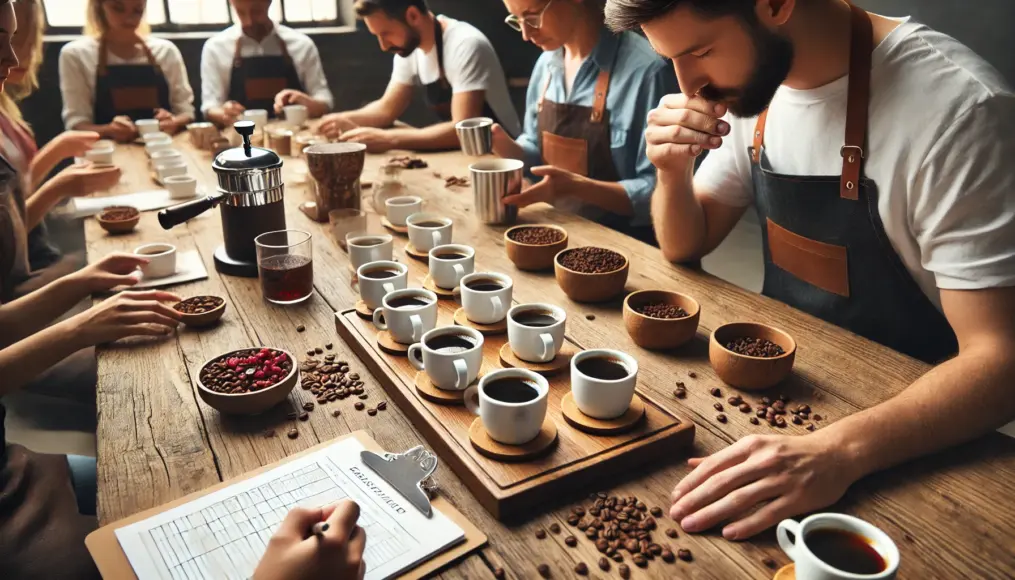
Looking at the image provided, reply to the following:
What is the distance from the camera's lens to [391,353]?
1.37m

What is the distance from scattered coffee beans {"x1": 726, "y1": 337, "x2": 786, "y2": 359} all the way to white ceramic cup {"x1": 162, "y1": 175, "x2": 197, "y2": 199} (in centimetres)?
194

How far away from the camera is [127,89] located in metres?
4.22

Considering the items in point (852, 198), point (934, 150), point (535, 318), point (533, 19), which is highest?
point (533, 19)

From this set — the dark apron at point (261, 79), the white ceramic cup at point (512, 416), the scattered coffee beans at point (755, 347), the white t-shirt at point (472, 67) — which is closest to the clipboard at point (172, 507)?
the white ceramic cup at point (512, 416)

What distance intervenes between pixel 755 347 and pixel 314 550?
84 centimetres

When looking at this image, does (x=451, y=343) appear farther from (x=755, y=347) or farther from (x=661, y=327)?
(x=755, y=347)

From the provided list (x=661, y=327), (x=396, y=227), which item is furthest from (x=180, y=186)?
(x=661, y=327)

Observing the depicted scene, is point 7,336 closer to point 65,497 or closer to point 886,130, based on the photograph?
point 65,497

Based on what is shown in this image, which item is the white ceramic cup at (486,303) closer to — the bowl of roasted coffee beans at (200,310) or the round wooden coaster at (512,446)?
the round wooden coaster at (512,446)

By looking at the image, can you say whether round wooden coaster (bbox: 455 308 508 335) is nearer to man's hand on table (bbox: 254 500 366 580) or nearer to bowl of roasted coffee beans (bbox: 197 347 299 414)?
bowl of roasted coffee beans (bbox: 197 347 299 414)

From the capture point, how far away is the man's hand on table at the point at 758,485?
3.06 feet

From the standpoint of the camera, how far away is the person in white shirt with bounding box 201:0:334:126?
4.55m

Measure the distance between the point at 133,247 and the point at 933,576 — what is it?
2.02 m

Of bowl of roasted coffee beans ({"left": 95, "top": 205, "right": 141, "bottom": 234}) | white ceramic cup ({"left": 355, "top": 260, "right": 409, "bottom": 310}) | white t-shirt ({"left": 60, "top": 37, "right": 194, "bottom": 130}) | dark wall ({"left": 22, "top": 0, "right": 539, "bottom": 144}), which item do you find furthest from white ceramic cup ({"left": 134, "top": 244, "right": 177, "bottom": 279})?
dark wall ({"left": 22, "top": 0, "right": 539, "bottom": 144})
